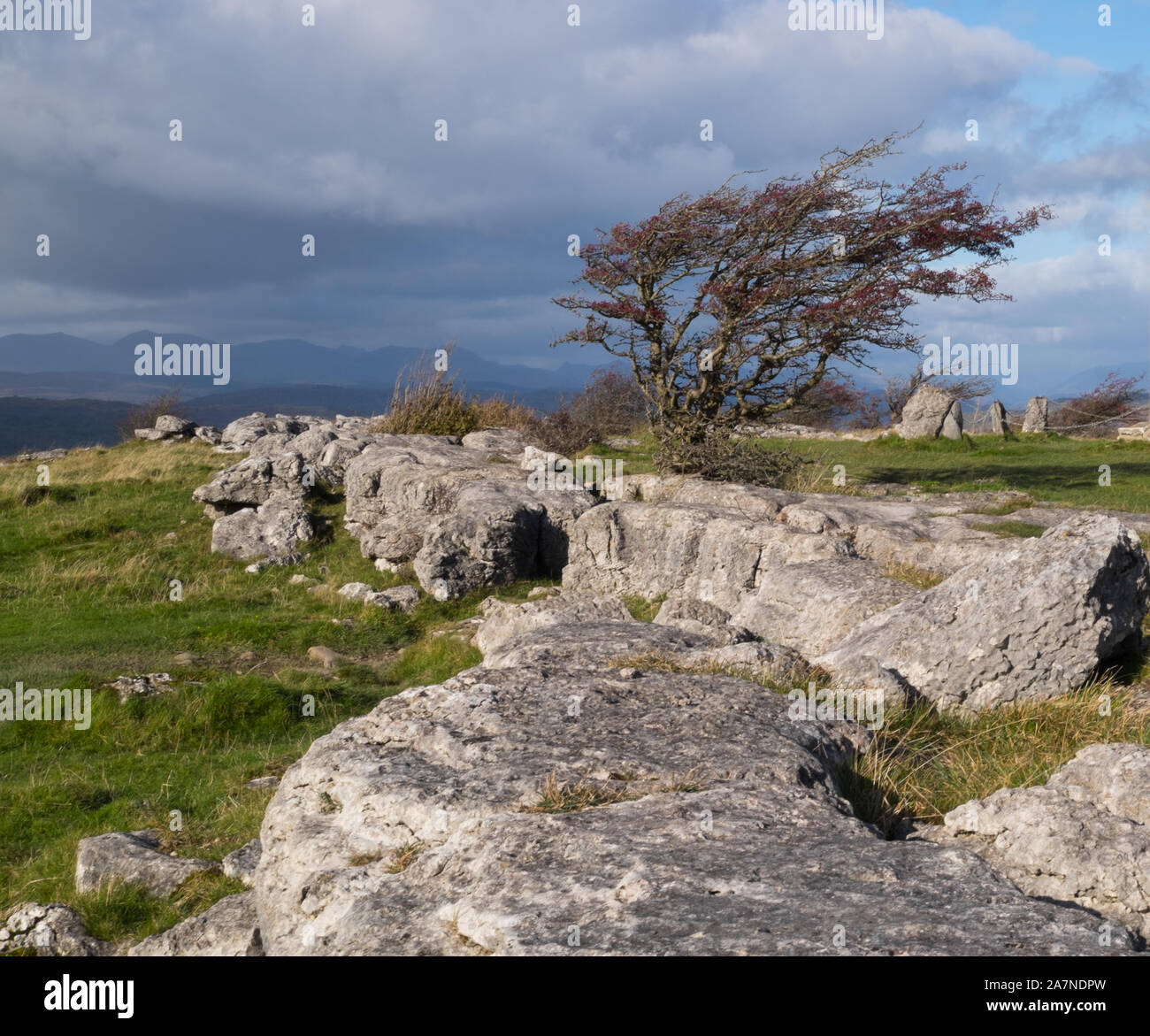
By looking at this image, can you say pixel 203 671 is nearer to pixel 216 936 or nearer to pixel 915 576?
pixel 216 936

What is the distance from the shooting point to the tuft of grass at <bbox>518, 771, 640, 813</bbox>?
414cm

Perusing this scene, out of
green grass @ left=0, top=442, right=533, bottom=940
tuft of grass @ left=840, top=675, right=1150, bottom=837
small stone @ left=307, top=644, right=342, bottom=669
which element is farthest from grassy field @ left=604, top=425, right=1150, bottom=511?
tuft of grass @ left=840, top=675, right=1150, bottom=837

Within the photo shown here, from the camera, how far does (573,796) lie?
424 cm

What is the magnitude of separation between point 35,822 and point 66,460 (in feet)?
63.7

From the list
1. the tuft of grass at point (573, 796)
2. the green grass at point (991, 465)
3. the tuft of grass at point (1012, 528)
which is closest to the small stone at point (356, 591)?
the green grass at point (991, 465)

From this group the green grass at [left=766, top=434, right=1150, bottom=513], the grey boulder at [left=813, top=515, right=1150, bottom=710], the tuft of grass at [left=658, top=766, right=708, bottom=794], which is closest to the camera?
the tuft of grass at [left=658, top=766, right=708, bottom=794]

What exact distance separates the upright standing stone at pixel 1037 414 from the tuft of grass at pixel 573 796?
33.9 metres

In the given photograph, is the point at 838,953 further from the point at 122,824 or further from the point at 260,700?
the point at 260,700

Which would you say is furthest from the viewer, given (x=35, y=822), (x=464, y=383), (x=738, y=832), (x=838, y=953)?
(x=464, y=383)

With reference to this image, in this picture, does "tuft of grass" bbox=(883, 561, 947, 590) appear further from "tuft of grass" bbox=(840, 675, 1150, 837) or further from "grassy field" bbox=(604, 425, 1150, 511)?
"grassy field" bbox=(604, 425, 1150, 511)

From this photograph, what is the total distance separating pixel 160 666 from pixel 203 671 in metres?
0.62

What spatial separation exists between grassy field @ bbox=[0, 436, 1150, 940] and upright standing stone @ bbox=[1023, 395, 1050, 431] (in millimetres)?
12113
